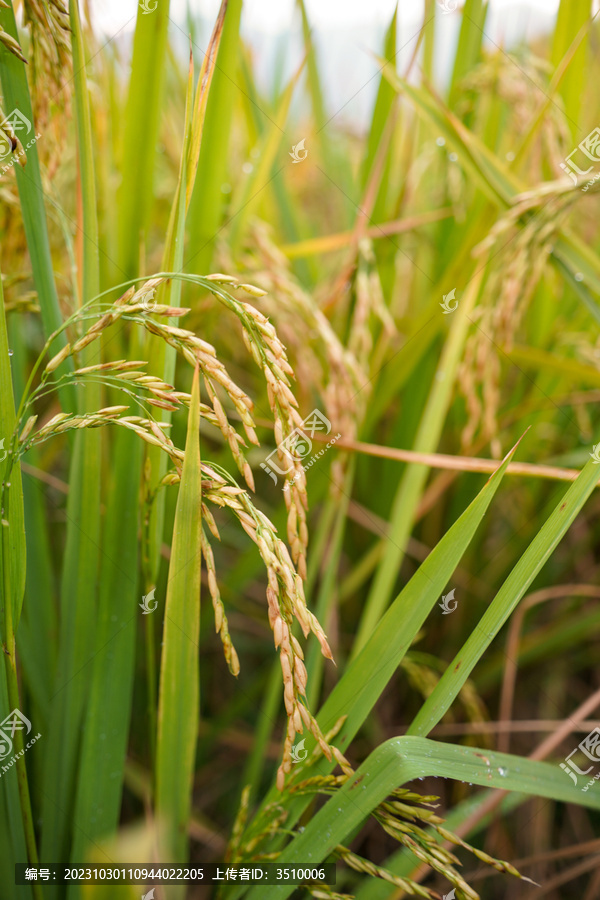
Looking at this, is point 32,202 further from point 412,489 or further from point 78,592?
point 412,489

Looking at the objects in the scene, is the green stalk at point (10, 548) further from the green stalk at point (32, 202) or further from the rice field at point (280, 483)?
the green stalk at point (32, 202)

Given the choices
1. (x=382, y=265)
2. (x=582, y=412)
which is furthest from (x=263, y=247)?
(x=582, y=412)

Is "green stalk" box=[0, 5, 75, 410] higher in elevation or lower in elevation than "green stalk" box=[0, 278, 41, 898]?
higher

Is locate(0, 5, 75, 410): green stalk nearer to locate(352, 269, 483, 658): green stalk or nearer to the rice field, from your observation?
the rice field

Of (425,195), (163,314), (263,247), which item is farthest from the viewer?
(425,195)

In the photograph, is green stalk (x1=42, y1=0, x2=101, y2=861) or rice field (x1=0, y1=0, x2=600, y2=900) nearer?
rice field (x1=0, y1=0, x2=600, y2=900)

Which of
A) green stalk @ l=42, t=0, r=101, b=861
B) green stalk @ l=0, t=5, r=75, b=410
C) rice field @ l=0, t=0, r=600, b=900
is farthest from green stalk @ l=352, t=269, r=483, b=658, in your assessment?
green stalk @ l=0, t=5, r=75, b=410

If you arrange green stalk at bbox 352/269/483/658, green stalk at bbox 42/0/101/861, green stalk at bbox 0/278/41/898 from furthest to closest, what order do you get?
1. green stalk at bbox 352/269/483/658
2. green stalk at bbox 42/0/101/861
3. green stalk at bbox 0/278/41/898

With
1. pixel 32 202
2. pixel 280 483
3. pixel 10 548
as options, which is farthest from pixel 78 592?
pixel 280 483

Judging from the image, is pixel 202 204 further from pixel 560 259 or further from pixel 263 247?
pixel 560 259
